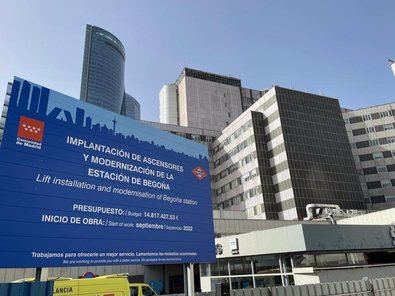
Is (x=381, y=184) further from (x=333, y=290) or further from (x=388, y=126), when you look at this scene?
(x=333, y=290)

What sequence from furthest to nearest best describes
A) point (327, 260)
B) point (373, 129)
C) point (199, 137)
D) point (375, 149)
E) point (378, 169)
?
point (199, 137) → point (373, 129) → point (375, 149) → point (378, 169) → point (327, 260)

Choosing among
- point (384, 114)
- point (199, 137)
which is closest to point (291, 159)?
point (384, 114)

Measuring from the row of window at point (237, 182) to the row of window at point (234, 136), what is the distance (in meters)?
10.9

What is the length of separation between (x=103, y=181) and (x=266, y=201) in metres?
61.8

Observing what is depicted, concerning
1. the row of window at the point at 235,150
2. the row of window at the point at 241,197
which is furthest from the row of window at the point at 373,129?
the row of window at the point at 241,197

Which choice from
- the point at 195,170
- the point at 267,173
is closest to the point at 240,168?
the point at 267,173

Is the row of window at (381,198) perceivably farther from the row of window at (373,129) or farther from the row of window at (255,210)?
the row of window at (255,210)

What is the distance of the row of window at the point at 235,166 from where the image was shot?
74.6 metres

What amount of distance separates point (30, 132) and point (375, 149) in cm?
9067

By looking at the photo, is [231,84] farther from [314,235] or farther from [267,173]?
[314,235]

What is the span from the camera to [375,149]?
84.1 metres

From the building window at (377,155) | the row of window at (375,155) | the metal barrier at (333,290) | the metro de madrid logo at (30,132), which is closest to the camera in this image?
the metro de madrid logo at (30,132)

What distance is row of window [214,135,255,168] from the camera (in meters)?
76.0

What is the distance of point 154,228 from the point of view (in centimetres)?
1084
